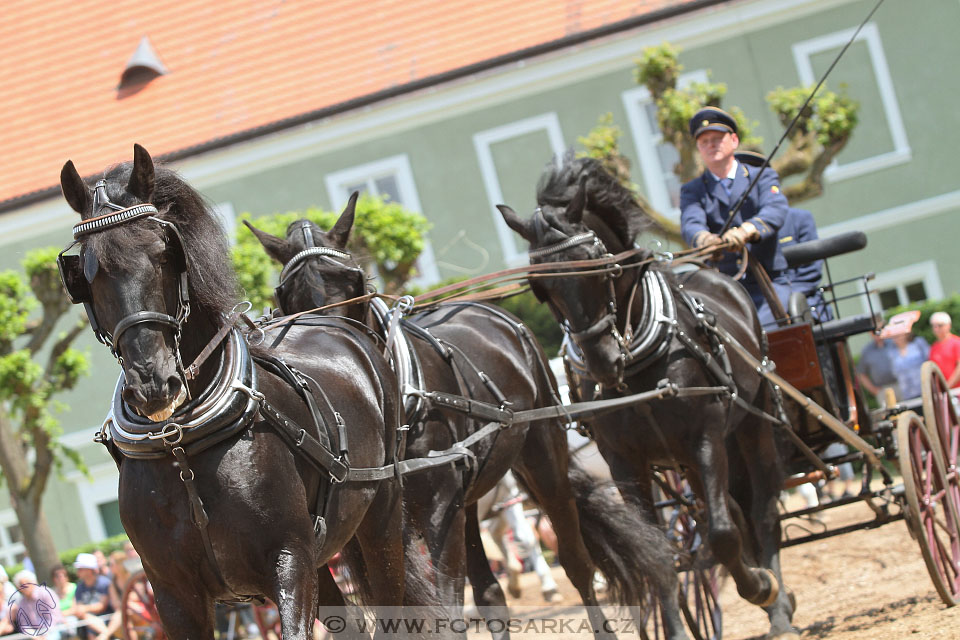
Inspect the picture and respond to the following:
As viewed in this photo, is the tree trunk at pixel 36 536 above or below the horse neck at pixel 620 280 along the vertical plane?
below

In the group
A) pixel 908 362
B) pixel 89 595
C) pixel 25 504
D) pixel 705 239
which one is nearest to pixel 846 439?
pixel 705 239

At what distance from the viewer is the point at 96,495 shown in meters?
20.5

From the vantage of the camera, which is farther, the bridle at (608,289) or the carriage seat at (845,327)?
the carriage seat at (845,327)

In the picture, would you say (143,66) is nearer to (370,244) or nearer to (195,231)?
(370,244)

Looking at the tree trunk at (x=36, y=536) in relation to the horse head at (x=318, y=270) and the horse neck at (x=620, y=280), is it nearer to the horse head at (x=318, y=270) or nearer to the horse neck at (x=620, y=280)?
the horse head at (x=318, y=270)

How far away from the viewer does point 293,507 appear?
350 cm

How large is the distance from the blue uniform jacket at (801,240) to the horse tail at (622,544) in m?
1.87

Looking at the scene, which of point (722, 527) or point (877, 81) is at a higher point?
point (877, 81)

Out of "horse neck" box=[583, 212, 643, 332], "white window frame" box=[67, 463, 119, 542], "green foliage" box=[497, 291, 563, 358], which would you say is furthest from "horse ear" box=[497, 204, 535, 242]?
"white window frame" box=[67, 463, 119, 542]

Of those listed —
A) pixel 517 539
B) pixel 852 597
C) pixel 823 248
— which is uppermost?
pixel 823 248

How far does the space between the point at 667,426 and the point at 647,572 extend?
77 centimetres

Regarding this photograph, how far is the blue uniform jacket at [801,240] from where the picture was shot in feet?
22.6

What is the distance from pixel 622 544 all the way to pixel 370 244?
9.02 meters

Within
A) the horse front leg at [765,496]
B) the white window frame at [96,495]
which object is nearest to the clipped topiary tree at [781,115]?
the horse front leg at [765,496]
